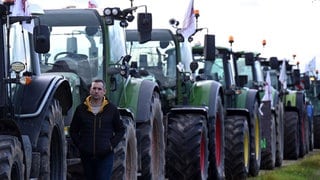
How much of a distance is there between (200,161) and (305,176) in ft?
9.14

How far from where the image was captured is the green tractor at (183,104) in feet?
38.4

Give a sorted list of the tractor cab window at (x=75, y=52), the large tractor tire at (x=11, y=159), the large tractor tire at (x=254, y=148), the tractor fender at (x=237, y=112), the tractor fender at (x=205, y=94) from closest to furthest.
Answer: the large tractor tire at (x=11, y=159), the tractor cab window at (x=75, y=52), the tractor fender at (x=205, y=94), the tractor fender at (x=237, y=112), the large tractor tire at (x=254, y=148)

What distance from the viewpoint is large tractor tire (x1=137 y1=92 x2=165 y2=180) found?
9883mm

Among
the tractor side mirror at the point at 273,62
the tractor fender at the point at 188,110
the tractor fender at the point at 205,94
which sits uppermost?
the tractor side mirror at the point at 273,62

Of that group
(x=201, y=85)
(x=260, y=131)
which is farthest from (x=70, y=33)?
(x=260, y=131)

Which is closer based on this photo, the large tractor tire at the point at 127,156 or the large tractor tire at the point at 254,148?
the large tractor tire at the point at 127,156

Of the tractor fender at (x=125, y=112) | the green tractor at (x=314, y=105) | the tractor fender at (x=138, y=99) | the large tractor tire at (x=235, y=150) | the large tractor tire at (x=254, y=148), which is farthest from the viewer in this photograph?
the green tractor at (x=314, y=105)

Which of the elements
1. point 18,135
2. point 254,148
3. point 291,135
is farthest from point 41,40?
point 291,135

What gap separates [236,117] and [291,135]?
5.24m

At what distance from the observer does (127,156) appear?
9320 millimetres

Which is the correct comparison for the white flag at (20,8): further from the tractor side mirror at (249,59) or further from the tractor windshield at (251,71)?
the tractor windshield at (251,71)

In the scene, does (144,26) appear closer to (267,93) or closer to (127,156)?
(127,156)

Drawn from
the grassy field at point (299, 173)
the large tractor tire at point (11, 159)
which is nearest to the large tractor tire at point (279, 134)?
the grassy field at point (299, 173)

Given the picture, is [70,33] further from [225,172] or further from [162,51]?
[225,172]
